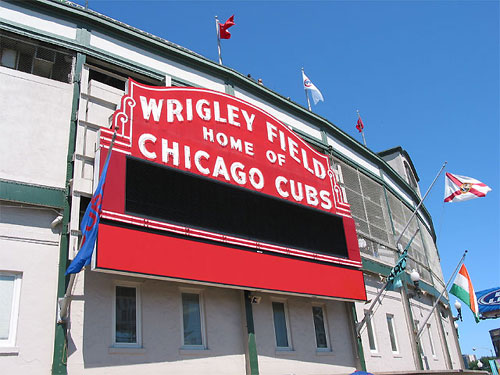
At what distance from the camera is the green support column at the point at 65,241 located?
9.73 metres

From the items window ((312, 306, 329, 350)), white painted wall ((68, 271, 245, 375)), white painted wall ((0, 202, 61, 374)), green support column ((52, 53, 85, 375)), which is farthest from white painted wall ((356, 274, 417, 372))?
white painted wall ((0, 202, 61, 374))

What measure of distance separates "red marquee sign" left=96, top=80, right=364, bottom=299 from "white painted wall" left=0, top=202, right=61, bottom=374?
4.48 feet

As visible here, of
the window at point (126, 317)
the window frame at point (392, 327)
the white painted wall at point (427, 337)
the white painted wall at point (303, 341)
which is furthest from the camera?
the white painted wall at point (427, 337)

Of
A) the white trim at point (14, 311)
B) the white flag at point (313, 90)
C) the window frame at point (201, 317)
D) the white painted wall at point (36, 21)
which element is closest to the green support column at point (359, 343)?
the window frame at point (201, 317)

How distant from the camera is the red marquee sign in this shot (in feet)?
36.0

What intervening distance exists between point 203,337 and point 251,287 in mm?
1667

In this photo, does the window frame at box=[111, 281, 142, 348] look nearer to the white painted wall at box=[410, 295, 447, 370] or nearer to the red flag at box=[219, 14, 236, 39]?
the red flag at box=[219, 14, 236, 39]

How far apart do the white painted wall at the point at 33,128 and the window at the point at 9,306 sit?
216cm

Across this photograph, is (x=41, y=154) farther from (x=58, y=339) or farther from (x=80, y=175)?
(x=58, y=339)

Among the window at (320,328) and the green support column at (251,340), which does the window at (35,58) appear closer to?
the green support column at (251,340)

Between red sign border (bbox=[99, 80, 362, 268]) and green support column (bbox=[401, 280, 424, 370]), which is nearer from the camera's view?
red sign border (bbox=[99, 80, 362, 268])

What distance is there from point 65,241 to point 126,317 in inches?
83.4

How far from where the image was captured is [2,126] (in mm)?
11242

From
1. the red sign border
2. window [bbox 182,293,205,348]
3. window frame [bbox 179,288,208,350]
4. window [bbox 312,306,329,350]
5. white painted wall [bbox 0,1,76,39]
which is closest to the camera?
the red sign border
